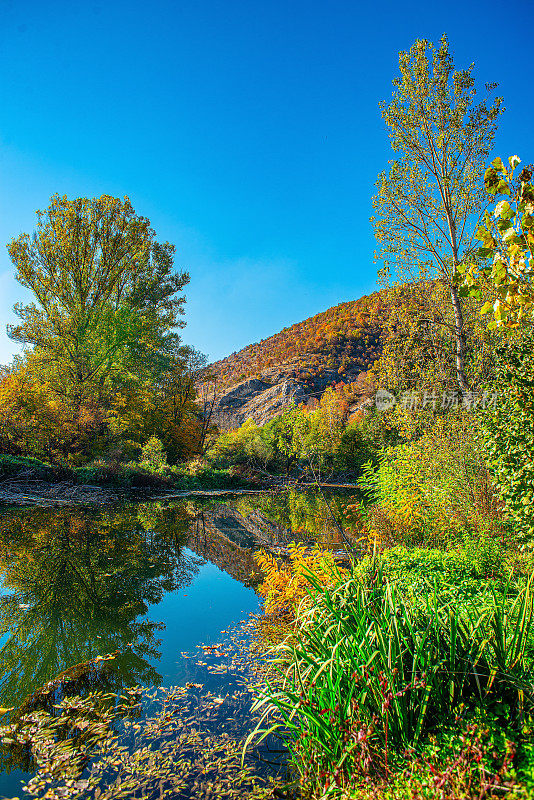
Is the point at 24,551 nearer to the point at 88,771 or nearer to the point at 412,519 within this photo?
the point at 88,771

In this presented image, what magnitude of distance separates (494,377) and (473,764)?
478 cm

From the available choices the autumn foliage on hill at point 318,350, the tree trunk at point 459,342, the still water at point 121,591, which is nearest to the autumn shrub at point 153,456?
the still water at point 121,591

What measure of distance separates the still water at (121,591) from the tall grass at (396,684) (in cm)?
197

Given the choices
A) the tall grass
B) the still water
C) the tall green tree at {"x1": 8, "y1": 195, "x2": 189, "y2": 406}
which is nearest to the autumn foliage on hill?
the tall green tree at {"x1": 8, "y1": 195, "x2": 189, "y2": 406}

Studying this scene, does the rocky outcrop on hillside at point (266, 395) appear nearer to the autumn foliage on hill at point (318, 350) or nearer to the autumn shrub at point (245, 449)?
the autumn foliage on hill at point (318, 350)

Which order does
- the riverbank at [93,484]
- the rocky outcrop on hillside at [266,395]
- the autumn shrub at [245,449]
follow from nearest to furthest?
the riverbank at [93,484]
the autumn shrub at [245,449]
the rocky outcrop on hillside at [266,395]

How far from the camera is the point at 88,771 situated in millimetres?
2730

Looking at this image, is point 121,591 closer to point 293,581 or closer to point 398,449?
point 293,581

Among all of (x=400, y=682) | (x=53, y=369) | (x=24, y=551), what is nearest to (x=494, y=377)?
(x=400, y=682)

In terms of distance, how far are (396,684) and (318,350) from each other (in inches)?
2365

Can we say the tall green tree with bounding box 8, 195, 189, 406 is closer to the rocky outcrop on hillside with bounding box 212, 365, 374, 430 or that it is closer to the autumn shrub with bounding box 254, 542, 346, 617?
the autumn shrub with bounding box 254, 542, 346, 617

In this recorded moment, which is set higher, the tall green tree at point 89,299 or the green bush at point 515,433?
the tall green tree at point 89,299

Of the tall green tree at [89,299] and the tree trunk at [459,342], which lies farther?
the tall green tree at [89,299]

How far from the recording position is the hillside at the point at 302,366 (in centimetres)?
5509
